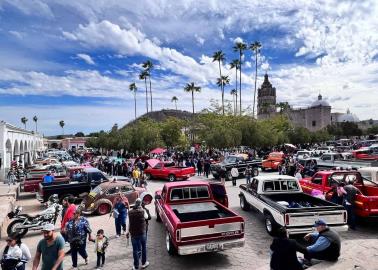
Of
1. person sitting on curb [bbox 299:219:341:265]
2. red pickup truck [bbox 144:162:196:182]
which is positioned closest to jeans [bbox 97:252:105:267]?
person sitting on curb [bbox 299:219:341:265]

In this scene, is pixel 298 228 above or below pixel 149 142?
below

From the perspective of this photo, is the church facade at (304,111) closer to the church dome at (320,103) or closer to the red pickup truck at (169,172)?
the church dome at (320,103)

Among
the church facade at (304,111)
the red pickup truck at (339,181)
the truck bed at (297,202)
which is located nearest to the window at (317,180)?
the red pickup truck at (339,181)

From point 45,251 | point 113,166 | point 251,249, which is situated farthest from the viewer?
point 113,166

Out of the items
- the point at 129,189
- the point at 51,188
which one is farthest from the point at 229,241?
the point at 51,188

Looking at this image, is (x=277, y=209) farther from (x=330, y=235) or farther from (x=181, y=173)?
(x=181, y=173)

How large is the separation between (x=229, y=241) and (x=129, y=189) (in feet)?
24.2

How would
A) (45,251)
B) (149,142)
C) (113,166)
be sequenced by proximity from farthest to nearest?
(149,142)
(113,166)
(45,251)

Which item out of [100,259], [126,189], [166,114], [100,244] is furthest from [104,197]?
[166,114]

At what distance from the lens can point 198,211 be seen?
9836mm

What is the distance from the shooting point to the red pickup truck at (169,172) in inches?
934

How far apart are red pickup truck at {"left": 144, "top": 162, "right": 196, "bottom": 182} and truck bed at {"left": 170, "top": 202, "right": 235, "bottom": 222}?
44.3 feet

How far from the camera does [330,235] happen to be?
680cm

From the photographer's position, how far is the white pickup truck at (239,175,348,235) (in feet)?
29.0
